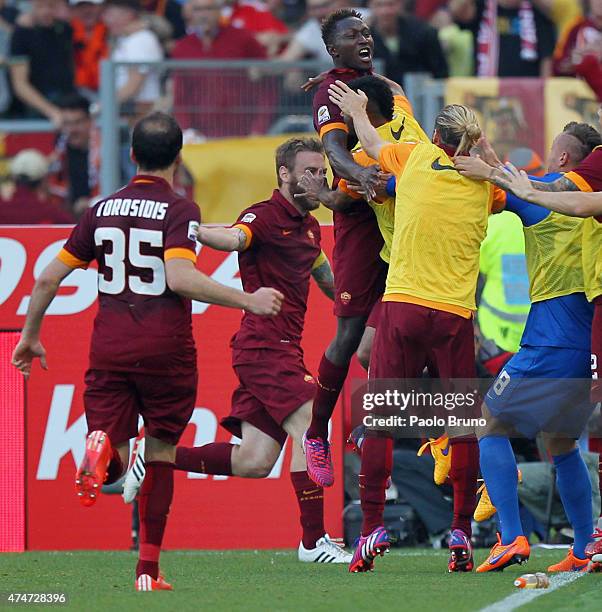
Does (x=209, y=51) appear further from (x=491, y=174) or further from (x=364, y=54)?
(x=491, y=174)

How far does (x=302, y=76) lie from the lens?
11820 millimetres

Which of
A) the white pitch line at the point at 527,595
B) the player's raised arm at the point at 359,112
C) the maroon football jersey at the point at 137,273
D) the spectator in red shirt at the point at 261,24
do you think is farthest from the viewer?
the spectator in red shirt at the point at 261,24

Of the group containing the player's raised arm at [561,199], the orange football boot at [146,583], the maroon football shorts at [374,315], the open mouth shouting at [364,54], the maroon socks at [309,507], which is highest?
the open mouth shouting at [364,54]

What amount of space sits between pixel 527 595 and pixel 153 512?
1.63 meters

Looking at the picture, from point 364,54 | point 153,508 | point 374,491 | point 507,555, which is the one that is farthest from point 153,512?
point 364,54

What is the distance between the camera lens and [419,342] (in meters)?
7.28

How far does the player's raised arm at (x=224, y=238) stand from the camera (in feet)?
24.0

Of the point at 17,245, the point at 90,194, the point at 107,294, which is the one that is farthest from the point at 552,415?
the point at 90,194

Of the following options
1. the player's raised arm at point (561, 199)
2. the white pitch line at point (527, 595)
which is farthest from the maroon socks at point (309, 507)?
the player's raised arm at point (561, 199)

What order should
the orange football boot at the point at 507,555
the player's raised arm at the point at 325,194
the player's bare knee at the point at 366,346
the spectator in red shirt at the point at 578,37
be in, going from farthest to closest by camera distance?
the spectator in red shirt at the point at 578,37 < the player's bare knee at the point at 366,346 < the player's raised arm at the point at 325,194 < the orange football boot at the point at 507,555

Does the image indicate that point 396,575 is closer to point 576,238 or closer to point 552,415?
point 552,415

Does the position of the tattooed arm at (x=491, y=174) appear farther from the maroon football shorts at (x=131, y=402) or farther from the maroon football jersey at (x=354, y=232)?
the maroon football shorts at (x=131, y=402)

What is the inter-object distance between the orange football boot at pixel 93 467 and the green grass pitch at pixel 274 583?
1.50 ft

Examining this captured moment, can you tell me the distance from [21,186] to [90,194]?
1.95ft
